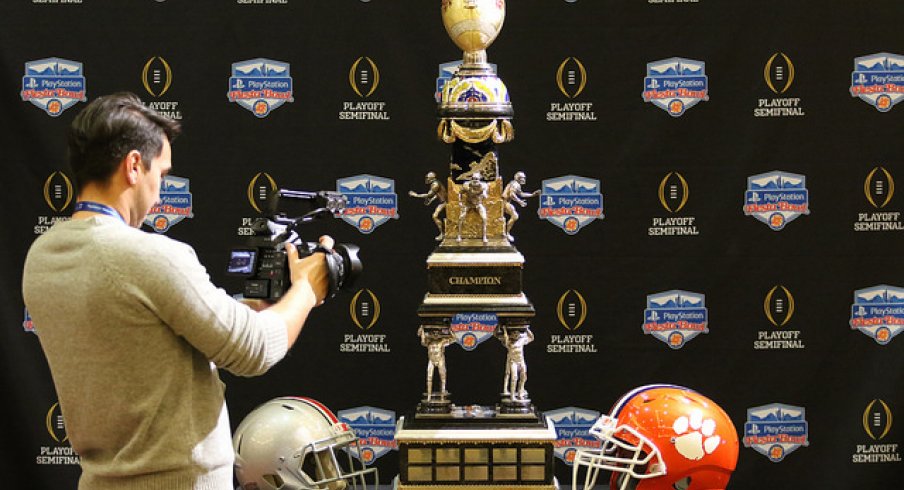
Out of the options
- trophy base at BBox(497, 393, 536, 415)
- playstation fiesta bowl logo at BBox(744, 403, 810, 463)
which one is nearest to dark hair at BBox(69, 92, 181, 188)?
trophy base at BBox(497, 393, 536, 415)

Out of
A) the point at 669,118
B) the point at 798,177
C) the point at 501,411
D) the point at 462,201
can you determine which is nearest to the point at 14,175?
the point at 462,201

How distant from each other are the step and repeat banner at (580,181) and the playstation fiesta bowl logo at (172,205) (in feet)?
0.05

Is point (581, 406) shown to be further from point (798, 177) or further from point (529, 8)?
point (529, 8)

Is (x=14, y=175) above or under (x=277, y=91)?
under

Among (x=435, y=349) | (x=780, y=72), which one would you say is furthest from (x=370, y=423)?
(x=780, y=72)

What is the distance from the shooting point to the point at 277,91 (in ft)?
15.7

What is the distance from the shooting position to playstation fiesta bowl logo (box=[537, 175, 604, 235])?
4.78 metres

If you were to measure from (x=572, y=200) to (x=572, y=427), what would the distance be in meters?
1.04

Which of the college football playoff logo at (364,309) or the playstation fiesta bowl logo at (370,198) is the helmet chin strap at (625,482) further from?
the playstation fiesta bowl logo at (370,198)

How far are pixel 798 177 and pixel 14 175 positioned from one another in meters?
3.56

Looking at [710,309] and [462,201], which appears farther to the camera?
[710,309]

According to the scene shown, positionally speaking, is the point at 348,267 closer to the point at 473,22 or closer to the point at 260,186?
the point at 473,22

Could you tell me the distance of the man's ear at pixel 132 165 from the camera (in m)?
2.19

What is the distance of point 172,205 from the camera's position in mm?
4797
